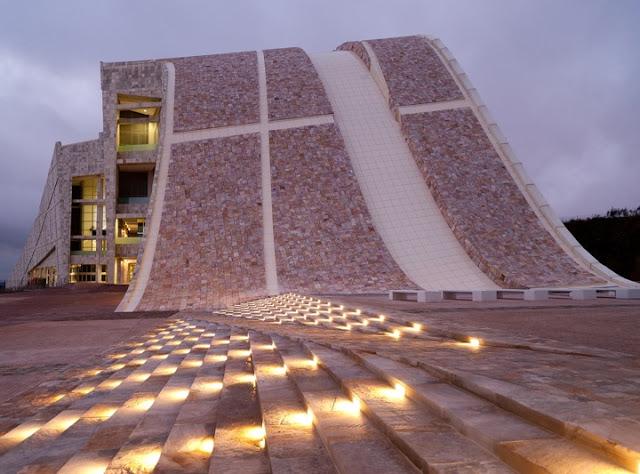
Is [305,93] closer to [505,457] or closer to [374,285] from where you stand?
[374,285]

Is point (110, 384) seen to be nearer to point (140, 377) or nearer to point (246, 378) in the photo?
point (140, 377)

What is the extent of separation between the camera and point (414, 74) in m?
19.6

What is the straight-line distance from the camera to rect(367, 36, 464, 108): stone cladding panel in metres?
18.9

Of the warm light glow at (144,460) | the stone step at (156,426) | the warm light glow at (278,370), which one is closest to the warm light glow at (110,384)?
the stone step at (156,426)

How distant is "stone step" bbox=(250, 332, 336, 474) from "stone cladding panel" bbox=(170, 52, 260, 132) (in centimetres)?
1550

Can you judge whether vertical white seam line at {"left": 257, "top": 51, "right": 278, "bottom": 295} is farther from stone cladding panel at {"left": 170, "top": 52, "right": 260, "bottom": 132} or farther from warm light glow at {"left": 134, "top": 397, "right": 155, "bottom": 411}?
warm light glow at {"left": 134, "top": 397, "right": 155, "bottom": 411}

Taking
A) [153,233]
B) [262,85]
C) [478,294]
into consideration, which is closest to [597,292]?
[478,294]

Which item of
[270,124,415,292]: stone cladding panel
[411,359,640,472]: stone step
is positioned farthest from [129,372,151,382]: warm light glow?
[270,124,415,292]: stone cladding panel

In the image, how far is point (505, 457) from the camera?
1572mm

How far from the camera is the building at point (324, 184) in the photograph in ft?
46.1

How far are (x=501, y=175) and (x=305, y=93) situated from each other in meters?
7.66

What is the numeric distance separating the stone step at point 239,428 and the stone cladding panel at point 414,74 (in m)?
16.5

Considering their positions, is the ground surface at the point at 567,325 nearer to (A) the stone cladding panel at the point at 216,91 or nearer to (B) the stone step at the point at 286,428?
(B) the stone step at the point at 286,428

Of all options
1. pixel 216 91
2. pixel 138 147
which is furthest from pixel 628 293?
pixel 138 147
